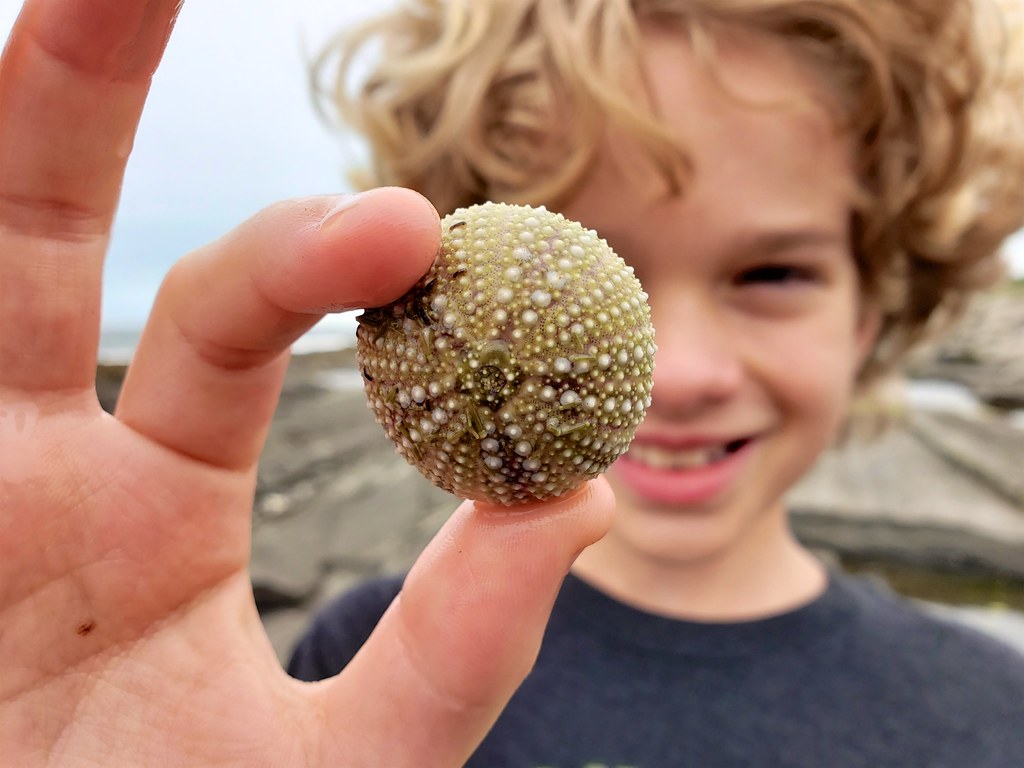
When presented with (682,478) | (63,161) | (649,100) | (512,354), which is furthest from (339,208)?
(682,478)

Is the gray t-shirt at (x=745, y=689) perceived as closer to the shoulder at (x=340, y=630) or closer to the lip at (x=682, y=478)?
the shoulder at (x=340, y=630)

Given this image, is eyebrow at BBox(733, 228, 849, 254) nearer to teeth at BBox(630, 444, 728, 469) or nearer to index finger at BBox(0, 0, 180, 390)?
teeth at BBox(630, 444, 728, 469)

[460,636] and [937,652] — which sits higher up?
[460,636]

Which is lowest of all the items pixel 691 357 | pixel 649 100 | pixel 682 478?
pixel 682 478

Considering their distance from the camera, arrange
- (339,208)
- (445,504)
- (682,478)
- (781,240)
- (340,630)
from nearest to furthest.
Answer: (339,208) < (781,240) < (682,478) < (340,630) < (445,504)

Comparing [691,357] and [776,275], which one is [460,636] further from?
[776,275]

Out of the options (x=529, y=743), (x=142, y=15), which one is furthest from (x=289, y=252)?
(x=529, y=743)
